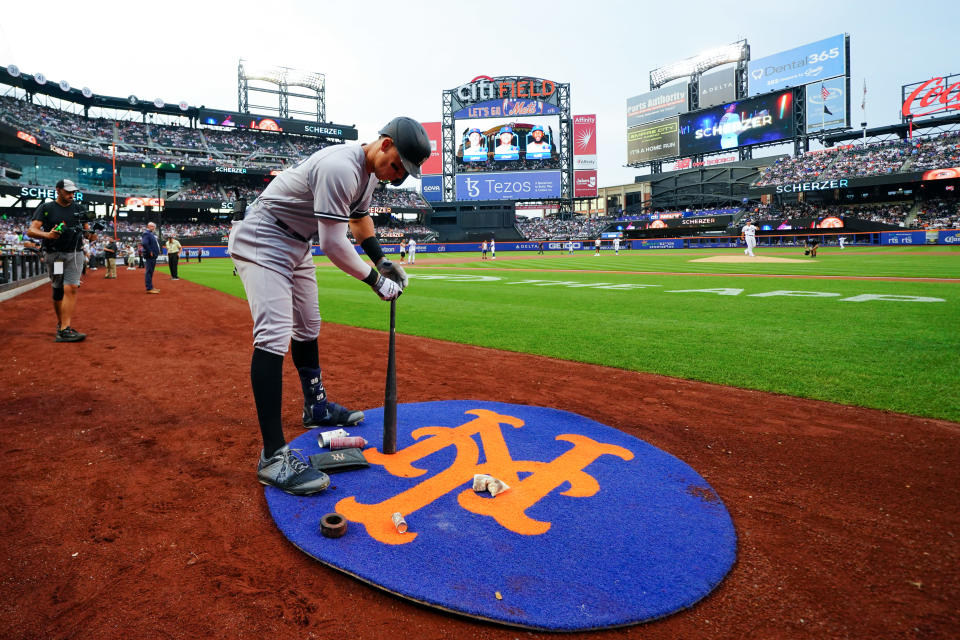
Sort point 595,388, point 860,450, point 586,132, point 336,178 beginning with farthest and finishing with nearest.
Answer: point 586,132 < point 595,388 < point 860,450 < point 336,178

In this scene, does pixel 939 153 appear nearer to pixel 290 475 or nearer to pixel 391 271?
pixel 391 271

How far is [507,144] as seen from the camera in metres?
63.0

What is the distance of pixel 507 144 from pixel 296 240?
210 ft

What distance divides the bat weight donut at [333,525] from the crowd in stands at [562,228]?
197ft

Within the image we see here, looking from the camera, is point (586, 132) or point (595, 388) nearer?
point (595, 388)

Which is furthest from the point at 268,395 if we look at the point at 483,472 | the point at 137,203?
the point at 137,203

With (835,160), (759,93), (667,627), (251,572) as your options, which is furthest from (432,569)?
(759,93)

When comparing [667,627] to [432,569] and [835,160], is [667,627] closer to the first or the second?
[432,569]

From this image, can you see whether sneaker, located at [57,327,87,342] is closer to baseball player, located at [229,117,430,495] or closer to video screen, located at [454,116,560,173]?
baseball player, located at [229,117,430,495]

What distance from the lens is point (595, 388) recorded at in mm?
4367

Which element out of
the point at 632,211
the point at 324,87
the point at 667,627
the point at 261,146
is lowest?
the point at 667,627

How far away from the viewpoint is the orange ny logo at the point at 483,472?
2.26 metres

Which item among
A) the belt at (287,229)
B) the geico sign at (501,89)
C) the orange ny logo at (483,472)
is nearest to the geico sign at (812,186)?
the geico sign at (501,89)

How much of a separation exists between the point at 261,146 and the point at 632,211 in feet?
160
